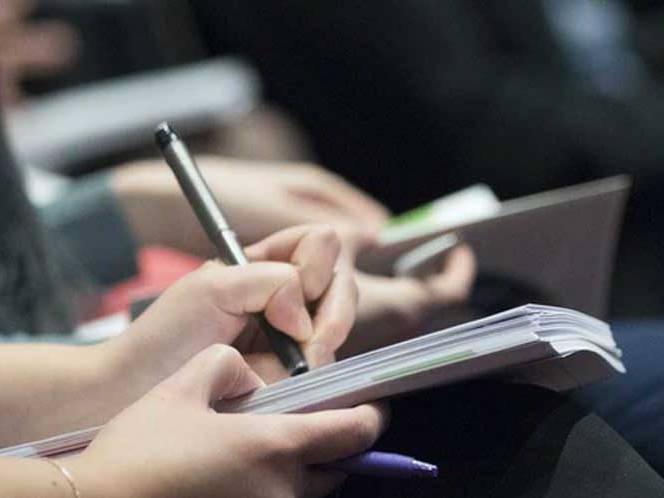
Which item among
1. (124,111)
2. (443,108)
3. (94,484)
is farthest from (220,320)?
(124,111)

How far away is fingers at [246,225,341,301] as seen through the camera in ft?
2.19

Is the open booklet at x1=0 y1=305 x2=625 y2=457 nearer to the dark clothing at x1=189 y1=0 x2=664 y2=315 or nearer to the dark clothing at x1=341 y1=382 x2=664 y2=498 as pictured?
the dark clothing at x1=341 y1=382 x2=664 y2=498


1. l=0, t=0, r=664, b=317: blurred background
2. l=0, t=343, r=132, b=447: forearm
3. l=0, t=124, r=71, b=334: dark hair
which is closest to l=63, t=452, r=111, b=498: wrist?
l=0, t=343, r=132, b=447: forearm

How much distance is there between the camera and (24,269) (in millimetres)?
917

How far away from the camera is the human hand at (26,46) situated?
6.03 ft

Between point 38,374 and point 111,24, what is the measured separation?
63.9 inches

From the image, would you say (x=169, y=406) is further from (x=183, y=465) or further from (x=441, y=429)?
(x=441, y=429)

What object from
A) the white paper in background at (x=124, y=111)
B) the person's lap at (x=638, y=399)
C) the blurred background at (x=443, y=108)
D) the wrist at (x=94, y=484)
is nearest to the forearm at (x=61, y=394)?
the wrist at (x=94, y=484)

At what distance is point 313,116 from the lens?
1.71m

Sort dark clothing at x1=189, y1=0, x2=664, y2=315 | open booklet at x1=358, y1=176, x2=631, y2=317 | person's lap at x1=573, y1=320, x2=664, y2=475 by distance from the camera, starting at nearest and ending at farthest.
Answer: person's lap at x1=573, y1=320, x2=664, y2=475
open booklet at x1=358, y1=176, x2=631, y2=317
dark clothing at x1=189, y1=0, x2=664, y2=315

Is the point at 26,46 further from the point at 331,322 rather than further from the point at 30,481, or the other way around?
the point at 30,481

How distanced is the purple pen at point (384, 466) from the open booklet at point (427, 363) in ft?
0.09

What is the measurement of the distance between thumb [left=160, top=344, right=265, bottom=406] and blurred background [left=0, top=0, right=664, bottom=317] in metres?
1.07

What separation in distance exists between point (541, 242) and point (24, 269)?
0.38 metres
